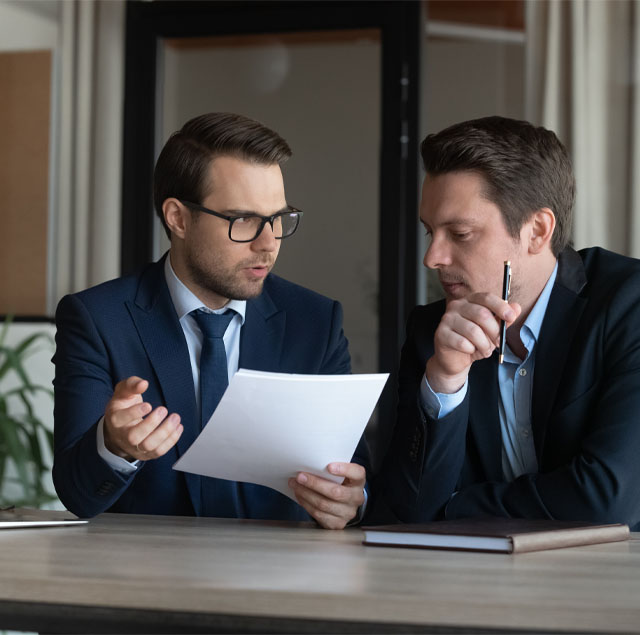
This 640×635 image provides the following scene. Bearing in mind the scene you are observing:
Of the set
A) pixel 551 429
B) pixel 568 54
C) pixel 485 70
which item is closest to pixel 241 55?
pixel 485 70

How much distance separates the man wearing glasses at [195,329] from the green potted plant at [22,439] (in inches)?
78.5

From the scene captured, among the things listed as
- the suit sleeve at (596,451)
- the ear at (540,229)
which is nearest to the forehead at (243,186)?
the ear at (540,229)

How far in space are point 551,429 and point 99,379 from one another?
36.8 inches

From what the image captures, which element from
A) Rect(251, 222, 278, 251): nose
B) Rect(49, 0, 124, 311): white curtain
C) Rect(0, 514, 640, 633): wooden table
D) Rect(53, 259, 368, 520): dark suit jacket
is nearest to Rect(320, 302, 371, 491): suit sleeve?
Rect(53, 259, 368, 520): dark suit jacket

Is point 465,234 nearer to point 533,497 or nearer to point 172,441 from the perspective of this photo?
point 533,497

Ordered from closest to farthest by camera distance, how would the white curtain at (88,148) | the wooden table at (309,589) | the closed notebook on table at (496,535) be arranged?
the wooden table at (309,589) → the closed notebook on table at (496,535) → the white curtain at (88,148)

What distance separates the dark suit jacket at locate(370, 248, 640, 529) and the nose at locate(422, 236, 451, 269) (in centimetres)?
20

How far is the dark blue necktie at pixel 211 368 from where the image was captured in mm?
1961

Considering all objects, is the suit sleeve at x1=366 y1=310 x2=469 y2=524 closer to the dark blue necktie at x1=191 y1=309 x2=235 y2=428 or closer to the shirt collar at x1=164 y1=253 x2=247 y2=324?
the dark blue necktie at x1=191 y1=309 x2=235 y2=428

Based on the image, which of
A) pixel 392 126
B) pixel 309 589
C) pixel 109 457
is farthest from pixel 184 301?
pixel 392 126

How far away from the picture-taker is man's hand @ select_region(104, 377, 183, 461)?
4.82ft

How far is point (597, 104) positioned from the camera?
4.14 metres

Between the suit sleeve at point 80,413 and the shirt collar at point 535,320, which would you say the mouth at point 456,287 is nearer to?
the shirt collar at point 535,320

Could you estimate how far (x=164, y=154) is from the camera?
7.72 ft
